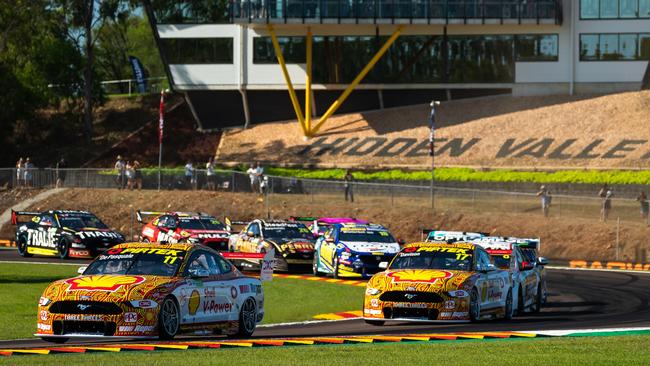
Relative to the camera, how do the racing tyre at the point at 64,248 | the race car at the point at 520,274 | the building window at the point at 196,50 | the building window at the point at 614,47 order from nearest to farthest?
the race car at the point at 520,274 → the racing tyre at the point at 64,248 → the building window at the point at 614,47 → the building window at the point at 196,50

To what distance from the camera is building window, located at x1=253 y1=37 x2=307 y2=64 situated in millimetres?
78375

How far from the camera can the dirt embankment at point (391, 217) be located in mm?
47812

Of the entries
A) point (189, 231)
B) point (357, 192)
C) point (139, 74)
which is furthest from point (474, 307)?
point (139, 74)

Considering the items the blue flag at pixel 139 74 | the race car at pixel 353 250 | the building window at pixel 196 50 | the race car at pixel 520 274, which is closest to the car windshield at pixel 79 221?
the race car at pixel 353 250

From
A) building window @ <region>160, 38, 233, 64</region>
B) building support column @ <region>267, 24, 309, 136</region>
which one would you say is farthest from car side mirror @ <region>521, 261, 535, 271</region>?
building window @ <region>160, 38, 233, 64</region>

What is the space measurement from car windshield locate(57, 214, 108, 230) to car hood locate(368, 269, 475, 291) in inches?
858

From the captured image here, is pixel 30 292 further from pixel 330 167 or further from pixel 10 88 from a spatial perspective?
pixel 10 88

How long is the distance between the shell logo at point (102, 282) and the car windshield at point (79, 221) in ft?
79.4

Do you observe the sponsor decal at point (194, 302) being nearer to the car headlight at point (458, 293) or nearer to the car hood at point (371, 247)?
the car headlight at point (458, 293)

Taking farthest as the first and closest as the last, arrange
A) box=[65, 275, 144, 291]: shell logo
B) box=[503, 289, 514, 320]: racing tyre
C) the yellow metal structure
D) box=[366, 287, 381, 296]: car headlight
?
the yellow metal structure → box=[503, 289, 514, 320]: racing tyre → box=[366, 287, 381, 296]: car headlight → box=[65, 275, 144, 291]: shell logo

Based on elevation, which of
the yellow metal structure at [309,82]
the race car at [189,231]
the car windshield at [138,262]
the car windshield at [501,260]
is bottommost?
the race car at [189,231]

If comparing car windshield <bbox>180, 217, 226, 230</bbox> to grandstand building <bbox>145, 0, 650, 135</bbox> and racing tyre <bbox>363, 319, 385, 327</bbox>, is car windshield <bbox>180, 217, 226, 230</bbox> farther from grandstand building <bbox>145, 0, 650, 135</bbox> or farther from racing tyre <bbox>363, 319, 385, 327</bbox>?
grandstand building <bbox>145, 0, 650, 135</bbox>

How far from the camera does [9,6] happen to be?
282 feet

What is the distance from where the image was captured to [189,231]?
41.4 meters
